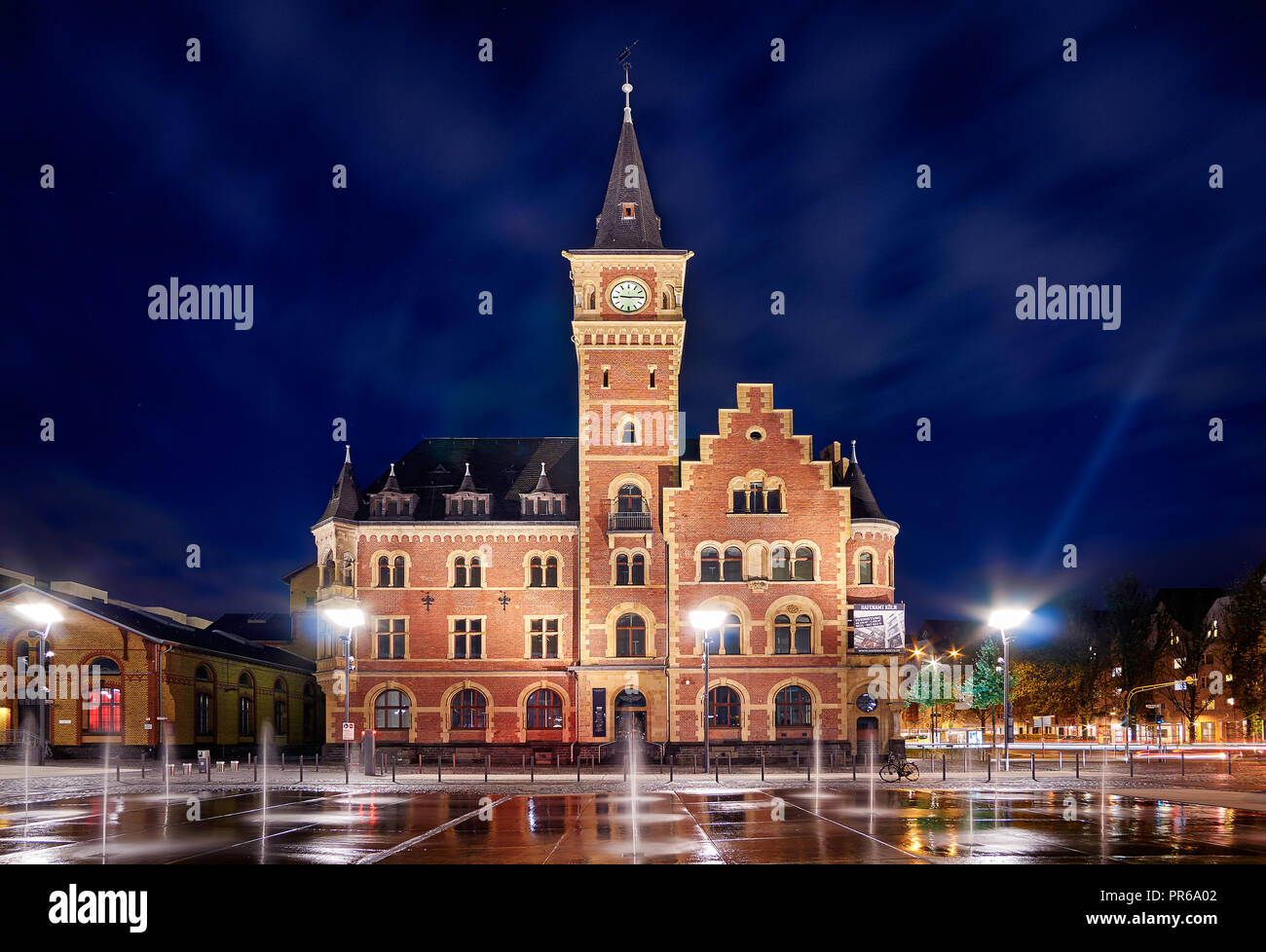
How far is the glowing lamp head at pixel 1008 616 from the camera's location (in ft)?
125

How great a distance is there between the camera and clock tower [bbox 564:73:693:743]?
173 feet

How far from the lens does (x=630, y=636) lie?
176 ft

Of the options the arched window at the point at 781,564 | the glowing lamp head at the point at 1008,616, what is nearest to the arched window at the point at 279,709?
the arched window at the point at 781,564

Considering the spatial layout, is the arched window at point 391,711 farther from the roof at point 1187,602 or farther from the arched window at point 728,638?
the roof at point 1187,602

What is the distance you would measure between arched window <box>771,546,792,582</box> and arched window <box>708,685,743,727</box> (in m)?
5.58

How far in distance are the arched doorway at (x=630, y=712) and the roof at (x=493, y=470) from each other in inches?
345

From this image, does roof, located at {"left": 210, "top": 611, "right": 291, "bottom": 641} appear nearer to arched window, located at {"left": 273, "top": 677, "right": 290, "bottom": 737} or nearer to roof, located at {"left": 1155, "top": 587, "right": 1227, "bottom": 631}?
arched window, located at {"left": 273, "top": 677, "right": 290, "bottom": 737}

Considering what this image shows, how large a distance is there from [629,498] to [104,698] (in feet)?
85.1

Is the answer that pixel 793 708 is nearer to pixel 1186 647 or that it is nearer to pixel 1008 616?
pixel 1008 616

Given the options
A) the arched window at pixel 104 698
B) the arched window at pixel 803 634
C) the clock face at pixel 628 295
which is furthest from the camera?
the clock face at pixel 628 295

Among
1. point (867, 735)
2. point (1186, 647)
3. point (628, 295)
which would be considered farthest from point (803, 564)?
point (1186, 647)
